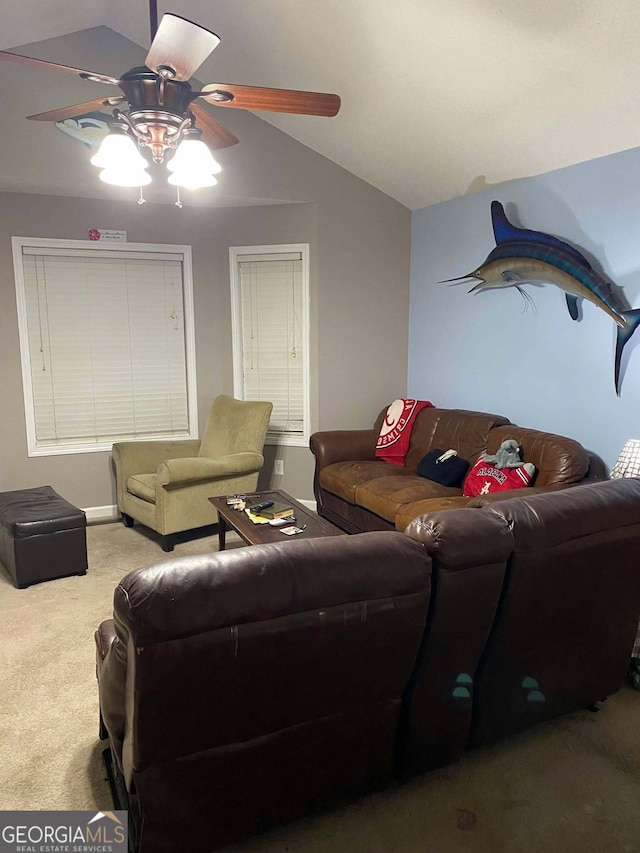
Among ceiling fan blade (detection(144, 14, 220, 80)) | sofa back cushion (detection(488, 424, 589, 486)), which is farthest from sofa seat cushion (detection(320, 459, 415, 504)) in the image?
ceiling fan blade (detection(144, 14, 220, 80))

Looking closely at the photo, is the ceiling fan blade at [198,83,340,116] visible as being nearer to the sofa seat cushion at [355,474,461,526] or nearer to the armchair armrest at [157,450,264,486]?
the sofa seat cushion at [355,474,461,526]

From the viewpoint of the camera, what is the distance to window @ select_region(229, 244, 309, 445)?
4707 millimetres

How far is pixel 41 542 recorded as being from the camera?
338 centimetres

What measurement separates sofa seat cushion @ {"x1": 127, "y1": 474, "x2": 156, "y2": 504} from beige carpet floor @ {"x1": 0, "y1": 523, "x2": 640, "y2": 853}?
1.46 metres

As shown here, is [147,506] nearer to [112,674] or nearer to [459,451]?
[459,451]

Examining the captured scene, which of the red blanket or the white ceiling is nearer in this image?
the white ceiling

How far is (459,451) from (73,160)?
3.18 m

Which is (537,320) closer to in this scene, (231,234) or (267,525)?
(267,525)

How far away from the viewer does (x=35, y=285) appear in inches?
169

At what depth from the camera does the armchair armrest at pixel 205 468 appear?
376 cm

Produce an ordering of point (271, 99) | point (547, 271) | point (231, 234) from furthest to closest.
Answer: point (231, 234), point (547, 271), point (271, 99)

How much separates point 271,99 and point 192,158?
0.44 metres

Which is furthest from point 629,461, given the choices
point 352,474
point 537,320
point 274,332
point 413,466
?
point 274,332
